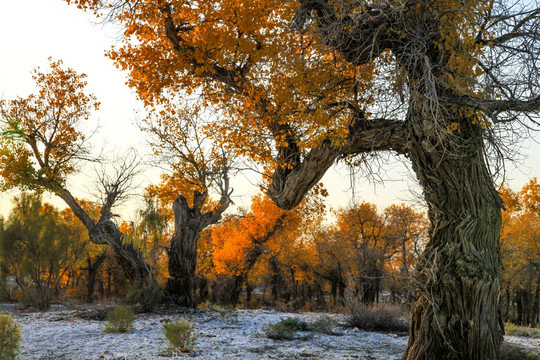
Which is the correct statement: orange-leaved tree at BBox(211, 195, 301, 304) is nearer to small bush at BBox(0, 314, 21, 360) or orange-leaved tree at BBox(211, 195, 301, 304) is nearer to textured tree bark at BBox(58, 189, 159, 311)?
textured tree bark at BBox(58, 189, 159, 311)

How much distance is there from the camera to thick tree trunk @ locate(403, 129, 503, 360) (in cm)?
509

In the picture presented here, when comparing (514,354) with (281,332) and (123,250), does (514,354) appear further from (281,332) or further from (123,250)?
(123,250)

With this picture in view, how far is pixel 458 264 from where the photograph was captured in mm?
5117

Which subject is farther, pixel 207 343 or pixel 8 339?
pixel 207 343

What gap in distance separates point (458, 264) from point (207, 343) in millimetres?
4270

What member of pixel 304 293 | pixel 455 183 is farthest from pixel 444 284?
pixel 304 293

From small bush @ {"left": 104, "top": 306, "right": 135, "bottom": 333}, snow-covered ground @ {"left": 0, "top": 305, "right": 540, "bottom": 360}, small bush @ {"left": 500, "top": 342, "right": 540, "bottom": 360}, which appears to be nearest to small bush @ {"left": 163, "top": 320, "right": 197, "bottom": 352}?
snow-covered ground @ {"left": 0, "top": 305, "right": 540, "bottom": 360}

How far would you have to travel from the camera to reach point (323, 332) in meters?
8.61

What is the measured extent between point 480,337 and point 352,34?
411cm

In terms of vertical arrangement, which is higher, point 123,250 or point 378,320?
point 123,250

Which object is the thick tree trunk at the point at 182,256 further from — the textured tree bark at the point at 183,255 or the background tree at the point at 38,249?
the background tree at the point at 38,249

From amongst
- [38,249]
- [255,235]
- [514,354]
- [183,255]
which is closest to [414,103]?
[514,354]

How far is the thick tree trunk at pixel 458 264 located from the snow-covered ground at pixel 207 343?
142 cm

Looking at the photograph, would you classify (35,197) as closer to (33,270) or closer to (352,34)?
(33,270)
